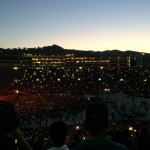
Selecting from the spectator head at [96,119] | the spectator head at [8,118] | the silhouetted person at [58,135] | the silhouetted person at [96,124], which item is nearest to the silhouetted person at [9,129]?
the spectator head at [8,118]

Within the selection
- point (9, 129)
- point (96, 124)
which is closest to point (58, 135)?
point (96, 124)

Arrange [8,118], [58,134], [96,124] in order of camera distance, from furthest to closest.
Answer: [58,134], [96,124], [8,118]

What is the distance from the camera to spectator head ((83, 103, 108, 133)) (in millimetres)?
3092

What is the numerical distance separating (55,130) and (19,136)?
6.18 feet

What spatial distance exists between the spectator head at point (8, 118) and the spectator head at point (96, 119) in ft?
2.23

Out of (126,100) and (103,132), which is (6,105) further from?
(126,100)

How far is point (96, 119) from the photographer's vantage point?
310 centimetres

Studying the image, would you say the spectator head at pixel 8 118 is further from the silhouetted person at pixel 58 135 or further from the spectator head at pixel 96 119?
the silhouetted person at pixel 58 135

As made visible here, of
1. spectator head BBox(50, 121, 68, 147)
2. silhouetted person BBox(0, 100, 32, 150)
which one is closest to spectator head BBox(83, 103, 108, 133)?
silhouetted person BBox(0, 100, 32, 150)

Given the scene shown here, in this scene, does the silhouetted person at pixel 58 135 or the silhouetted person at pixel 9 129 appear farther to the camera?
the silhouetted person at pixel 58 135

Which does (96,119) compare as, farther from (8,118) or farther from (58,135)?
(58,135)

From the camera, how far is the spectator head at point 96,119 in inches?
122

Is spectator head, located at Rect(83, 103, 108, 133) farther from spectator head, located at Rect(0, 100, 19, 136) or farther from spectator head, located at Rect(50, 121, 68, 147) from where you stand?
spectator head, located at Rect(50, 121, 68, 147)

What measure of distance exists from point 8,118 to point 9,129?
0.12 metres
